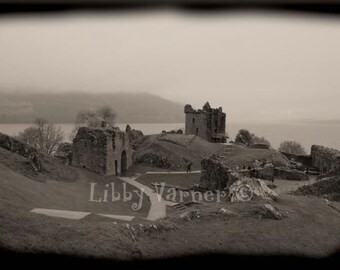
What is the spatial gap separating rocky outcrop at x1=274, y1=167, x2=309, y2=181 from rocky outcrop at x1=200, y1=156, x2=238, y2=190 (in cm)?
163

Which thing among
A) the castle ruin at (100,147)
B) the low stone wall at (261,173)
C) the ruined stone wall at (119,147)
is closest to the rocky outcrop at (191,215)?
the low stone wall at (261,173)

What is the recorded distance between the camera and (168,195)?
5.39 meters

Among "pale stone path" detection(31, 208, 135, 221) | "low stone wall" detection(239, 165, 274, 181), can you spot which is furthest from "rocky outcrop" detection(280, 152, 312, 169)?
"pale stone path" detection(31, 208, 135, 221)

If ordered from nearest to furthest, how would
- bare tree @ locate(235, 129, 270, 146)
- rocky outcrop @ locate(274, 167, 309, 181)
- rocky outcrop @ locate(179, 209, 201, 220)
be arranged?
rocky outcrop @ locate(179, 209, 201, 220), bare tree @ locate(235, 129, 270, 146), rocky outcrop @ locate(274, 167, 309, 181)

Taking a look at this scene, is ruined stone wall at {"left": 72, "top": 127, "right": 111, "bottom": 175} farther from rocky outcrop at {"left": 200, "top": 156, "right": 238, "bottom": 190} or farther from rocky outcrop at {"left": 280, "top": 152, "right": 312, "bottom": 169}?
rocky outcrop at {"left": 280, "top": 152, "right": 312, "bottom": 169}

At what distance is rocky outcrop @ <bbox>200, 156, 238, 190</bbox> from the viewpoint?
8.15 meters

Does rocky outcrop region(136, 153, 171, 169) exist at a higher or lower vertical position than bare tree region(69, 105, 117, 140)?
lower

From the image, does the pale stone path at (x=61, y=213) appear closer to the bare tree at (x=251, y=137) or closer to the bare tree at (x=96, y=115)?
the bare tree at (x=96, y=115)

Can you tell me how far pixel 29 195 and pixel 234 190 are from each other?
2473 mm

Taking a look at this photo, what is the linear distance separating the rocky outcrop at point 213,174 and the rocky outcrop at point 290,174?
1.63 meters

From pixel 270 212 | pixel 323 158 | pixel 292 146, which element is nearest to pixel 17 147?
pixel 270 212

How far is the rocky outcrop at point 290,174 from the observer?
9406mm

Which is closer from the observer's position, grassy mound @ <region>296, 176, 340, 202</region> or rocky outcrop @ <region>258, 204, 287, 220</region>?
rocky outcrop @ <region>258, 204, 287, 220</region>

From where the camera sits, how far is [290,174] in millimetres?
9805
